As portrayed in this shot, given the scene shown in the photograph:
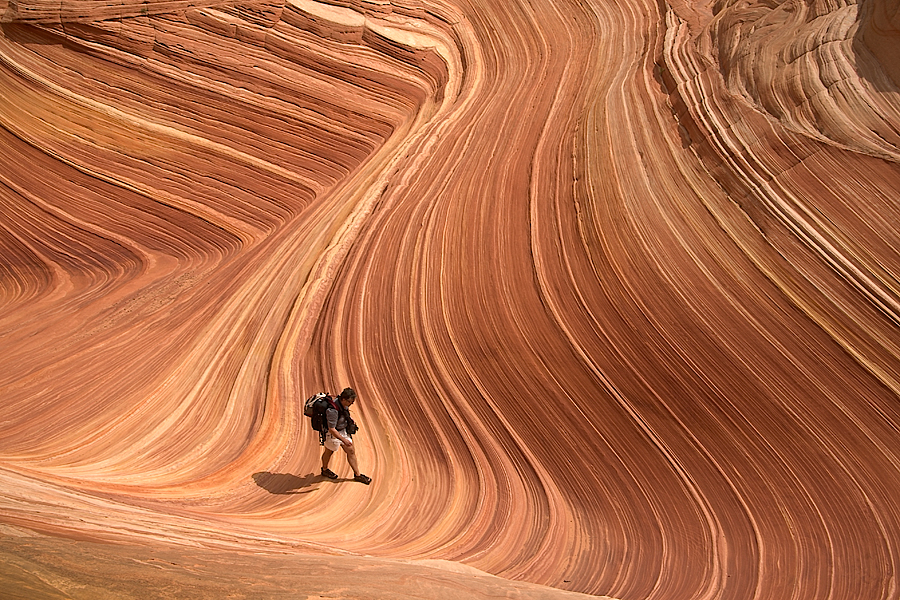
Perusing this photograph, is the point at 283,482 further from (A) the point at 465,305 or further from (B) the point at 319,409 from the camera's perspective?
(A) the point at 465,305

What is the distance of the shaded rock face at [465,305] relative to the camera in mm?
4949

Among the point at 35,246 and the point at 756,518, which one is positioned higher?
the point at 35,246

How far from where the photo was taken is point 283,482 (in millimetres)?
5863

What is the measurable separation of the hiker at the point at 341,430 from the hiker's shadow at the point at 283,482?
21 centimetres

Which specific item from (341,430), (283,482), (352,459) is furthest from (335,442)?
(283,482)

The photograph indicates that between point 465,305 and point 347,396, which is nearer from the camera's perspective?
point 347,396

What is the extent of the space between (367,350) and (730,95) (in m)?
5.06

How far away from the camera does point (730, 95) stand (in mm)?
7793

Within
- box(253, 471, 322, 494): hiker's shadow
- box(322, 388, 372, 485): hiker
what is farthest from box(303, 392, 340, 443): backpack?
box(253, 471, 322, 494): hiker's shadow

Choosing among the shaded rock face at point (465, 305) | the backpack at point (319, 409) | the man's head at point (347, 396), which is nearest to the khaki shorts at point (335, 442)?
the backpack at point (319, 409)

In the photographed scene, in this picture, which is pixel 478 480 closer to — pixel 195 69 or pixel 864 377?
pixel 864 377

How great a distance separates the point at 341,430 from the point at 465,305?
7.37ft

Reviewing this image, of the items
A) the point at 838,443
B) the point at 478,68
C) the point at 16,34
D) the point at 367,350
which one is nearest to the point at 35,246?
the point at 16,34

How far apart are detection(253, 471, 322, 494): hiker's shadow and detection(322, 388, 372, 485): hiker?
21 centimetres
